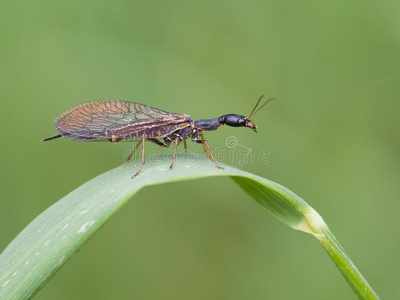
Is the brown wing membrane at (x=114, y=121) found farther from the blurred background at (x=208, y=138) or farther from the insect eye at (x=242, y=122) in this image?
the blurred background at (x=208, y=138)

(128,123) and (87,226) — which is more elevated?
(128,123)

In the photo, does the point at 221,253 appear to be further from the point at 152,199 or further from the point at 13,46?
the point at 13,46

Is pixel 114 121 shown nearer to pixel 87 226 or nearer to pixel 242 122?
pixel 242 122

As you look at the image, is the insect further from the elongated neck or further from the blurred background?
the blurred background

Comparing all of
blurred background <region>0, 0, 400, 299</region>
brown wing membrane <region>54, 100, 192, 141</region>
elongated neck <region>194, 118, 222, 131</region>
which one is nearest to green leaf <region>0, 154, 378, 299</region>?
brown wing membrane <region>54, 100, 192, 141</region>

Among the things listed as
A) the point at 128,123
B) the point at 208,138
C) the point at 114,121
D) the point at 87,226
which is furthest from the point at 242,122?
the point at 87,226

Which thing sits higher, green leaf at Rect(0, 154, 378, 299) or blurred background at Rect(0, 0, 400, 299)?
blurred background at Rect(0, 0, 400, 299)
